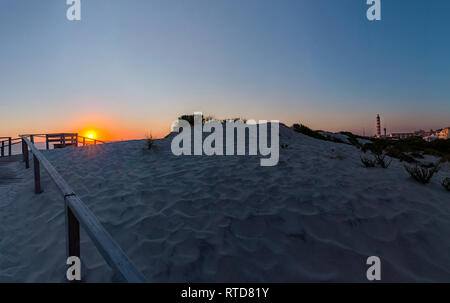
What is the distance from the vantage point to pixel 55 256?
8.04ft

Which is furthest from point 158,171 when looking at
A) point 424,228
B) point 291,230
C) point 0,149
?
point 0,149

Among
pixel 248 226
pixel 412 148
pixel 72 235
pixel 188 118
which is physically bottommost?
pixel 248 226

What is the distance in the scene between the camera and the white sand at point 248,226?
2131 millimetres

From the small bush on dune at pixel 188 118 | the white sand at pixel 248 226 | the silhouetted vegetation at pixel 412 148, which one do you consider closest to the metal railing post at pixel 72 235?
the white sand at pixel 248 226

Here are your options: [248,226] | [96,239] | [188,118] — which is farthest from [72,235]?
[188,118]

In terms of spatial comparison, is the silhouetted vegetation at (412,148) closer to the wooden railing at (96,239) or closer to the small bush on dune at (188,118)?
the small bush on dune at (188,118)

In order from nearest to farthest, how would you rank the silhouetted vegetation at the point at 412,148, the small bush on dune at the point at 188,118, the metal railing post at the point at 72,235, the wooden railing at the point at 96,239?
1. the wooden railing at the point at 96,239
2. the metal railing post at the point at 72,235
3. the silhouetted vegetation at the point at 412,148
4. the small bush on dune at the point at 188,118

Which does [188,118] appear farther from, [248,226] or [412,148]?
[412,148]

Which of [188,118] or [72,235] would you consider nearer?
[72,235]

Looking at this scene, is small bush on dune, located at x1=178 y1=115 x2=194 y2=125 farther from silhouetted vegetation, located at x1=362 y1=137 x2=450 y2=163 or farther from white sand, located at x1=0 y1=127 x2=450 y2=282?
silhouetted vegetation, located at x1=362 y1=137 x2=450 y2=163

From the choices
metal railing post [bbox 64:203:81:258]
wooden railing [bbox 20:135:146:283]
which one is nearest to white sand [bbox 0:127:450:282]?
metal railing post [bbox 64:203:81:258]

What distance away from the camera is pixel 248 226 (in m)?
2.78

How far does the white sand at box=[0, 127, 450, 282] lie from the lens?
6.99ft
